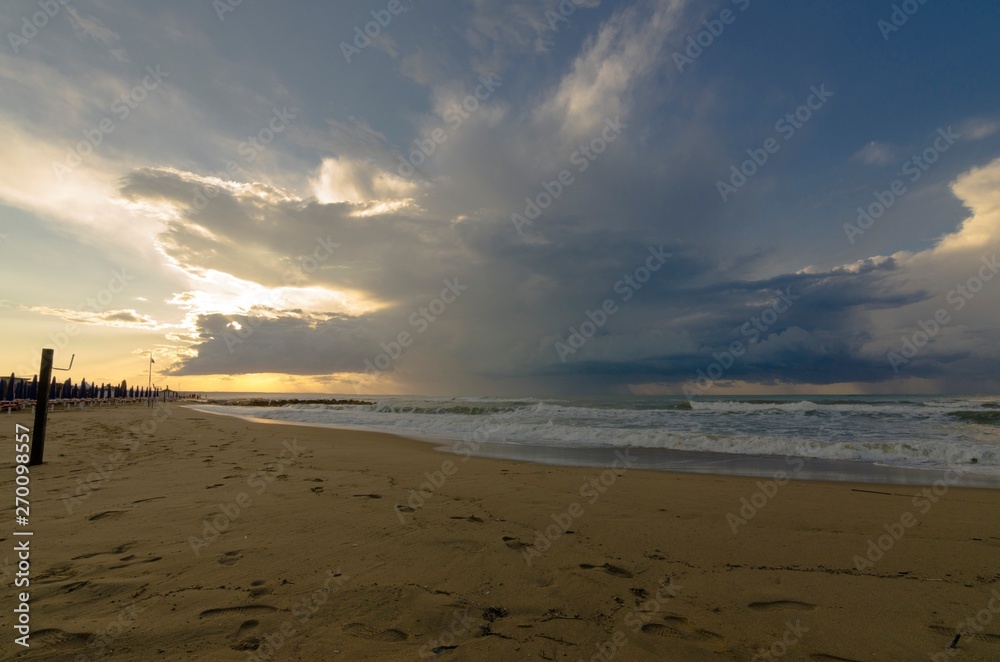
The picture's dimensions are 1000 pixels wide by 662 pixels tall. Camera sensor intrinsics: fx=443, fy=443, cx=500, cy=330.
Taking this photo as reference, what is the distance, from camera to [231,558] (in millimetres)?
4414

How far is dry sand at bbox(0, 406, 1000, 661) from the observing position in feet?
10.3

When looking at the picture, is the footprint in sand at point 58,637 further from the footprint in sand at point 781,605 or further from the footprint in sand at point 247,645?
the footprint in sand at point 781,605

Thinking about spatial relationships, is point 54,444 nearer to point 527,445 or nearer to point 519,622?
point 527,445

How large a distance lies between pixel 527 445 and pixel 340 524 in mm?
10358

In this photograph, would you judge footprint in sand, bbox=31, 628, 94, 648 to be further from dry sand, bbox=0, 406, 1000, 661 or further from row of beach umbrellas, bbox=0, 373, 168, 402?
row of beach umbrellas, bbox=0, 373, 168, 402

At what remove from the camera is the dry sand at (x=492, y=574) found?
10.3 feet

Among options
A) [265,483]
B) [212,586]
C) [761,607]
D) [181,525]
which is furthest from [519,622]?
[265,483]

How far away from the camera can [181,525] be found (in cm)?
540

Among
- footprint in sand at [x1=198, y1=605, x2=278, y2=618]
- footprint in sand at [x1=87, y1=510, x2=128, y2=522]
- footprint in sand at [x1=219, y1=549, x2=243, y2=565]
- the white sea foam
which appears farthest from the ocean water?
footprint in sand at [x1=198, y1=605, x2=278, y2=618]

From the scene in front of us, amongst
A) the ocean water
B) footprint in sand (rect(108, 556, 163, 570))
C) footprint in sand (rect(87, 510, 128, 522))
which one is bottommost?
the ocean water

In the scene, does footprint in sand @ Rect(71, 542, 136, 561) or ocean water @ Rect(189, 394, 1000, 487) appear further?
ocean water @ Rect(189, 394, 1000, 487)

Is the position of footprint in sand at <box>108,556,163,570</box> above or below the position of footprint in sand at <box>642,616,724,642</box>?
above

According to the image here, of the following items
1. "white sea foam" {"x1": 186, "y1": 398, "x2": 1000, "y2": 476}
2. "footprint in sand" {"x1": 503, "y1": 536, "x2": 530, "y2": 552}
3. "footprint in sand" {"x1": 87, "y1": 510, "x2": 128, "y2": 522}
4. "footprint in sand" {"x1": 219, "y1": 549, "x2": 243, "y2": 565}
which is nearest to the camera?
"footprint in sand" {"x1": 219, "y1": 549, "x2": 243, "y2": 565}

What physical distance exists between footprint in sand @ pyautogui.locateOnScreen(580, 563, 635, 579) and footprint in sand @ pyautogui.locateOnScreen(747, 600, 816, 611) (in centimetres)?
103
